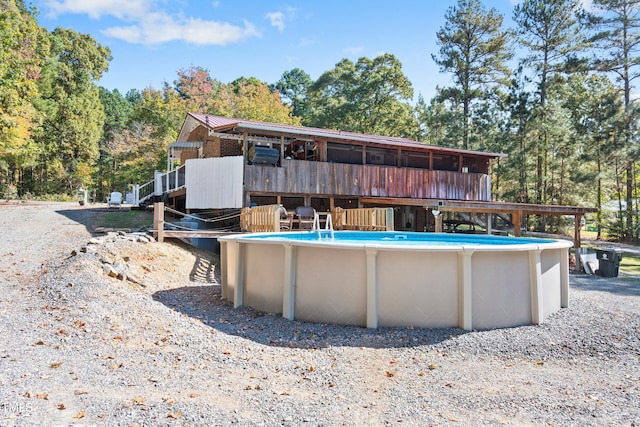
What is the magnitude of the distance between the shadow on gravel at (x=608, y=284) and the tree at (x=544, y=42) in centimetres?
1630

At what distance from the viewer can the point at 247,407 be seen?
323 cm

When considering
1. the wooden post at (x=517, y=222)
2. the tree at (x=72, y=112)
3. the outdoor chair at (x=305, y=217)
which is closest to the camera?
the outdoor chair at (x=305, y=217)

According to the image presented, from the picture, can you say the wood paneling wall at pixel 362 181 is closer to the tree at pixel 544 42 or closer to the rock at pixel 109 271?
the rock at pixel 109 271

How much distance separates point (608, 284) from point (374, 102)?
2522cm

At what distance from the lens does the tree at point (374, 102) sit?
32750 millimetres

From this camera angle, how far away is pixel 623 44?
24891 mm

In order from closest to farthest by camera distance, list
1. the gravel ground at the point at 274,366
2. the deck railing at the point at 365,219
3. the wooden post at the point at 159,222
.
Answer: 1. the gravel ground at the point at 274,366
2. the wooden post at the point at 159,222
3. the deck railing at the point at 365,219

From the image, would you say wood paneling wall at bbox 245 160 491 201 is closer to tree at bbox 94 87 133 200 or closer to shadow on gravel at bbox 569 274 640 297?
shadow on gravel at bbox 569 274 640 297

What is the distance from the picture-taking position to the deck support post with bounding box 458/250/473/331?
17.6ft

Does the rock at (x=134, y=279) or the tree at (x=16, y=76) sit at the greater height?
the tree at (x=16, y=76)

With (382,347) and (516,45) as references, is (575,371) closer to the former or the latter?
(382,347)

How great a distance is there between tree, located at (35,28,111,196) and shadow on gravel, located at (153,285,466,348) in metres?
33.0

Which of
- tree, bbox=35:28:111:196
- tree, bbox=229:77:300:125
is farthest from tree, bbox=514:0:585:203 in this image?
tree, bbox=35:28:111:196

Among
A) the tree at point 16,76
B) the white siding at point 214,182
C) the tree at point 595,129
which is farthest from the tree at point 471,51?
the tree at point 16,76
